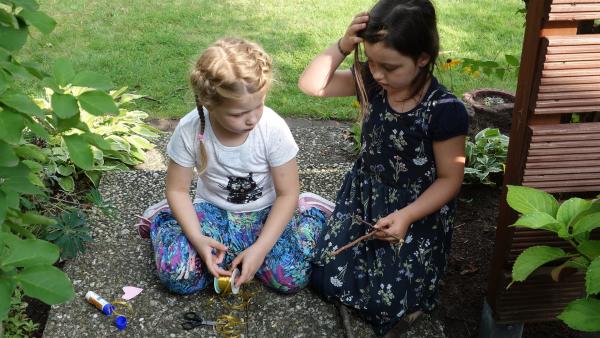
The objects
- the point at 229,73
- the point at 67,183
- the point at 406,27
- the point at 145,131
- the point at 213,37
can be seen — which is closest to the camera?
the point at 406,27

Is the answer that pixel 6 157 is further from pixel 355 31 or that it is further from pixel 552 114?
→ pixel 552 114

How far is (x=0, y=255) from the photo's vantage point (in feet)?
3.88

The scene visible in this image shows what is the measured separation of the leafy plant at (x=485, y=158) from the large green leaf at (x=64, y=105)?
235 cm

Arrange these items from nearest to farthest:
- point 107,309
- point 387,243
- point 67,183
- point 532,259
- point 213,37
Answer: point 532,259
point 107,309
point 387,243
point 67,183
point 213,37

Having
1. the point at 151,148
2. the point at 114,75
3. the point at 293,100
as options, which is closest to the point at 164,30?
the point at 114,75

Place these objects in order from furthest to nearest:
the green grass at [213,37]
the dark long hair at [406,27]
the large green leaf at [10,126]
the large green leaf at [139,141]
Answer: the green grass at [213,37], the large green leaf at [139,141], the dark long hair at [406,27], the large green leaf at [10,126]

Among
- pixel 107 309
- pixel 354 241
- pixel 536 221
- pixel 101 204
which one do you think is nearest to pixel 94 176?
pixel 101 204

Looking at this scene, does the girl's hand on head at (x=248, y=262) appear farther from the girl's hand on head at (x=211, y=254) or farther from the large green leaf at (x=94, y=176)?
the large green leaf at (x=94, y=176)

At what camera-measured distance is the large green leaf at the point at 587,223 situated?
1391 mm

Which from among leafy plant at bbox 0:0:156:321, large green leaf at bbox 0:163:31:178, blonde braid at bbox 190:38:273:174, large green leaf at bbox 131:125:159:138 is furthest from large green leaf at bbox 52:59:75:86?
large green leaf at bbox 131:125:159:138

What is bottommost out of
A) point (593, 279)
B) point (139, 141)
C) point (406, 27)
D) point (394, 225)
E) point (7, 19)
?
point (139, 141)

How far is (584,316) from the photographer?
1382 mm

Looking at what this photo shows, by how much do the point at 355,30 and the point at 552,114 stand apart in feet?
2.47

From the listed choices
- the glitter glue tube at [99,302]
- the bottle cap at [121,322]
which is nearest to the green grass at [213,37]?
the glitter glue tube at [99,302]
